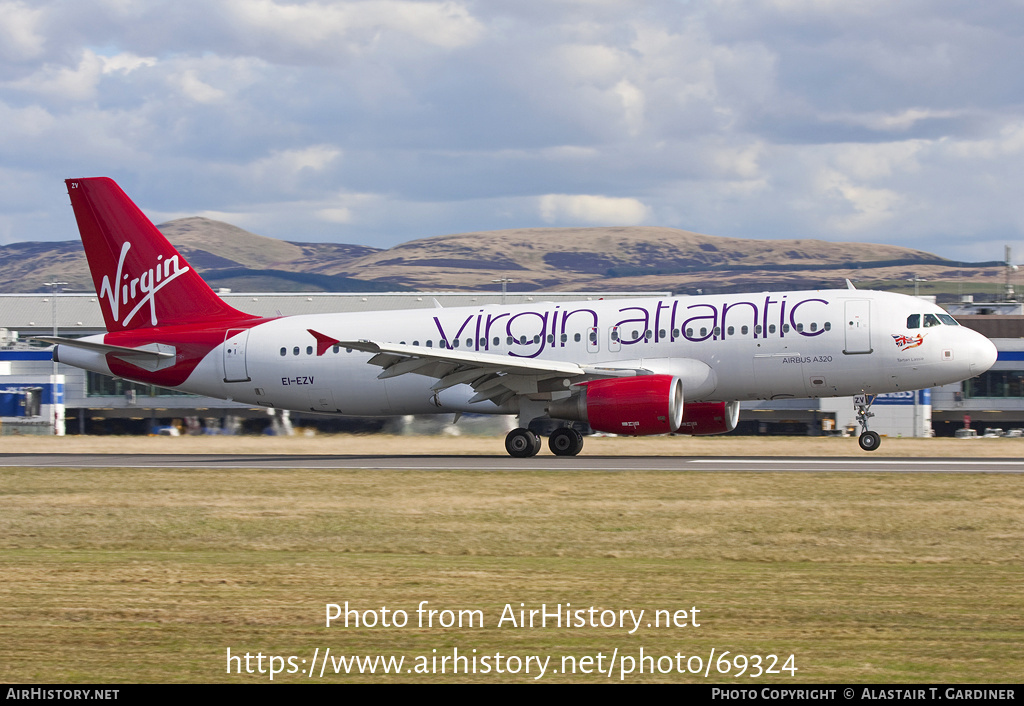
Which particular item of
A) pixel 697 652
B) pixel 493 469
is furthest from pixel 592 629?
pixel 493 469

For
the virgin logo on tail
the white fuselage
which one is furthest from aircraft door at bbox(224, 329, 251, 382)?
the virgin logo on tail

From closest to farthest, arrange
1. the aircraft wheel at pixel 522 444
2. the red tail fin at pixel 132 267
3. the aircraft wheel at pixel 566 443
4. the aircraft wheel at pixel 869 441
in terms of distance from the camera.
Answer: the aircraft wheel at pixel 869 441 → the aircraft wheel at pixel 522 444 → the aircraft wheel at pixel 566 443 → the red tail fin at pixel 132 267

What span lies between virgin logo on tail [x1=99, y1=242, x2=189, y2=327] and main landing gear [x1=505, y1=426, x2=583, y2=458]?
39.3 feet

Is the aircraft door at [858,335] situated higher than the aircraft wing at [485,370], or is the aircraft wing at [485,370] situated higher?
the aircraft door at [858,335]

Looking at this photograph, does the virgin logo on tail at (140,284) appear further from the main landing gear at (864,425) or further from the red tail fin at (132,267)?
the main landing gear at (864,425)

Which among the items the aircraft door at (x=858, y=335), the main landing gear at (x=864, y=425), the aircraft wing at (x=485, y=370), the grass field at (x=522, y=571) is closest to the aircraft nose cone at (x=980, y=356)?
the aircraft door at (x=858, y=335)

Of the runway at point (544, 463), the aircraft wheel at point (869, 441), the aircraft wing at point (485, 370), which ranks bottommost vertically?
the runway at point (544, 463)

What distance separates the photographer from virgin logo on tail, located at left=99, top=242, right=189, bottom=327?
34594 millimetres

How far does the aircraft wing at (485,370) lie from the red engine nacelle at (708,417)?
8.94 feet

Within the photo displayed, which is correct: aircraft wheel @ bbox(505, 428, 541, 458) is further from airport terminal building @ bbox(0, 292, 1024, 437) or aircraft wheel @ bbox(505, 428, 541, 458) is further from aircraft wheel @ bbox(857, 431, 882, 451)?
airport terminal building @ bbox(0, 292, 1024, 437)

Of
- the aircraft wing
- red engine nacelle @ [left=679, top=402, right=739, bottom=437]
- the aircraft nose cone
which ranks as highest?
the aircraft nose cone

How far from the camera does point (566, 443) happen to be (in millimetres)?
31547

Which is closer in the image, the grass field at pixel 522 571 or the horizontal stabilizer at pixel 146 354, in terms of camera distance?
the grass field at pixel 522 571

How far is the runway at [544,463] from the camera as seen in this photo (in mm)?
25922
